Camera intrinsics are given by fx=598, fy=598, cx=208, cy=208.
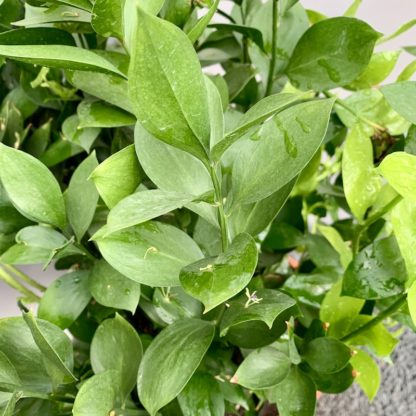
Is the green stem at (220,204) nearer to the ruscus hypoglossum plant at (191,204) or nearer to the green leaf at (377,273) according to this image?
the ruscus hypoglossum plant at (191,204)

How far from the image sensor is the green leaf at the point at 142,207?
314mm

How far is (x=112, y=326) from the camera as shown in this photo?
444 mm

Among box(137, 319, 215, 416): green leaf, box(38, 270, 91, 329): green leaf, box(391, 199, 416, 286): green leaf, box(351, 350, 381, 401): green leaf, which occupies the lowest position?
box(351, 350, 381, 401): green leaf

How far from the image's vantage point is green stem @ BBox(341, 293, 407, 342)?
0.44m

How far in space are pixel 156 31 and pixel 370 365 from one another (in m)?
0.38

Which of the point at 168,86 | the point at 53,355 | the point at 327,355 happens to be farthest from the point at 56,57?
the point at 327,355

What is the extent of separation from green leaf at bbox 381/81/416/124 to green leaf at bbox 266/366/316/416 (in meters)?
0.21

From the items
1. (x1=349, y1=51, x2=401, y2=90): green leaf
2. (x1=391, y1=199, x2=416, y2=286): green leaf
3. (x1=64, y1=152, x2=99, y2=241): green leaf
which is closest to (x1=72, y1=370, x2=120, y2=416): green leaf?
(x1=64, y1=152, x2=99, y2=241): green leaf

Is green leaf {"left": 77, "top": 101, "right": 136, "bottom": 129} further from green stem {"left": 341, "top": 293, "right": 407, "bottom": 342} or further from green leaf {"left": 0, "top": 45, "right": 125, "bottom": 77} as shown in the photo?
green stem {"left": 341, "top": 293, "right": 407, "bottom": 342}

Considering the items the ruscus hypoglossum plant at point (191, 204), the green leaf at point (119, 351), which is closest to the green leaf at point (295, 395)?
the ruscus hypoglossum plant at point (191, 204)

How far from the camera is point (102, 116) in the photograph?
44 cm

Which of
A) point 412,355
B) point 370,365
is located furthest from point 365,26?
A: point 412,355

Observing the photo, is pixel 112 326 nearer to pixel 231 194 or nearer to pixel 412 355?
pixel 231 194

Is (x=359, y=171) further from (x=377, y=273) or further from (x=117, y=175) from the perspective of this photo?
(x=117, y=175)
